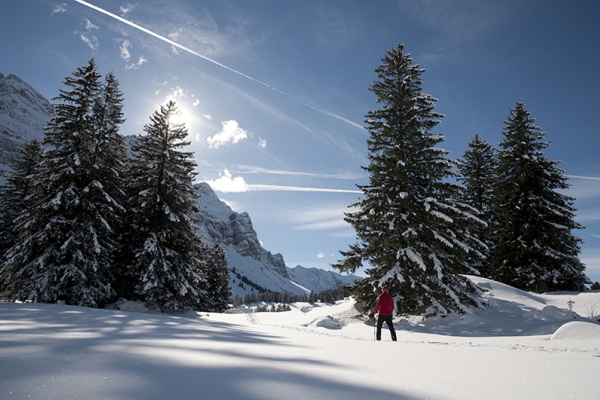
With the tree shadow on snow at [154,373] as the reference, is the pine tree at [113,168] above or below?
above

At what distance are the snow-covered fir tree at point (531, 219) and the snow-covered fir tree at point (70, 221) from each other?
80.5ft

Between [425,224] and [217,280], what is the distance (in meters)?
29.0

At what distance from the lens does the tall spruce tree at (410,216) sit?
12.1 m

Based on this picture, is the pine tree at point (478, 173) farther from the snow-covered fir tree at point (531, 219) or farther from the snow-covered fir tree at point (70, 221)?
the snow-covered fir tree at point (70, 221)

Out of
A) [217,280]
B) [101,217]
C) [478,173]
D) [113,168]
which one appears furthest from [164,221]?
[478,173]

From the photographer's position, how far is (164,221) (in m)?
17.1

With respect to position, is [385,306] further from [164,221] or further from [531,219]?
[531,219]

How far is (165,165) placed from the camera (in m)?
18.1

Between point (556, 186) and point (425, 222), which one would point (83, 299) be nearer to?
point (425, 222)

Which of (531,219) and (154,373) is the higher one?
(531,219)

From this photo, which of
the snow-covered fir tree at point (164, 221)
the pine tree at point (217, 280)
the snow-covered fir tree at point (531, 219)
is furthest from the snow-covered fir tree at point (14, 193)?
the snow-covered fir tree at point (531, 219)

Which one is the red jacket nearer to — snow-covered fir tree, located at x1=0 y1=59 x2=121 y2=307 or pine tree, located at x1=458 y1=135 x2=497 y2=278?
snow-covered fir tree, located at x1=0 y1=59 x2=121 y2=307

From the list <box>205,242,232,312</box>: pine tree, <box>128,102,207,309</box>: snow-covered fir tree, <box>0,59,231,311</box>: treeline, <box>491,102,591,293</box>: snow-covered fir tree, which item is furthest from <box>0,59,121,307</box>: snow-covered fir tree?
<box>491,102,591,293</box>: snow-covered fir tree

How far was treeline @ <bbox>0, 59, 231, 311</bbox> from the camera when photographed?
14.4m
